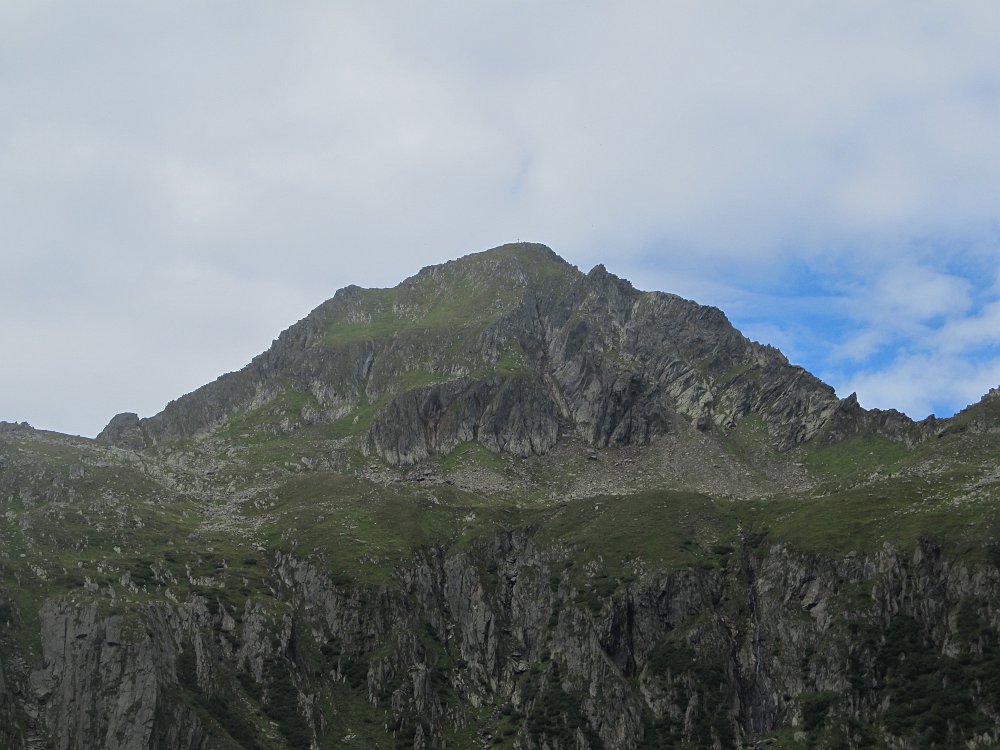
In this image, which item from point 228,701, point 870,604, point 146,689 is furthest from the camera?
point 870,604

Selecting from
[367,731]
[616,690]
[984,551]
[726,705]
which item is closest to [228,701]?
[367,731]

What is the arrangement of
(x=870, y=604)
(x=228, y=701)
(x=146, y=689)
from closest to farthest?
(x=146, y=689), (x=228, y=701), (x=870, y=604)

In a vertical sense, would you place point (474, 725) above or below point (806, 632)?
below

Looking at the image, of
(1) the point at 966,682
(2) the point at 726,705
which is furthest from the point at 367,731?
(1) the point at 966,682

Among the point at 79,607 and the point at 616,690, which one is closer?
the point at 79,607

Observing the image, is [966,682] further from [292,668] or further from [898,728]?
[292,668]

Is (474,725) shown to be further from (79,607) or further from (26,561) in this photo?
(26,561)

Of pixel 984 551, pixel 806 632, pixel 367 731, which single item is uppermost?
pixel 984 551

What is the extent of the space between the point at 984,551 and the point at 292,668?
485 ft

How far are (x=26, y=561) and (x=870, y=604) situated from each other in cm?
17830

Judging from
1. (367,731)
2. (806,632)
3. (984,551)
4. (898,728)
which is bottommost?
(367,731)

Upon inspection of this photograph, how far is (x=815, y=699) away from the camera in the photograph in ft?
590

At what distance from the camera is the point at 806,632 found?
642ft

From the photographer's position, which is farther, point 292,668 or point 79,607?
point 292,668
